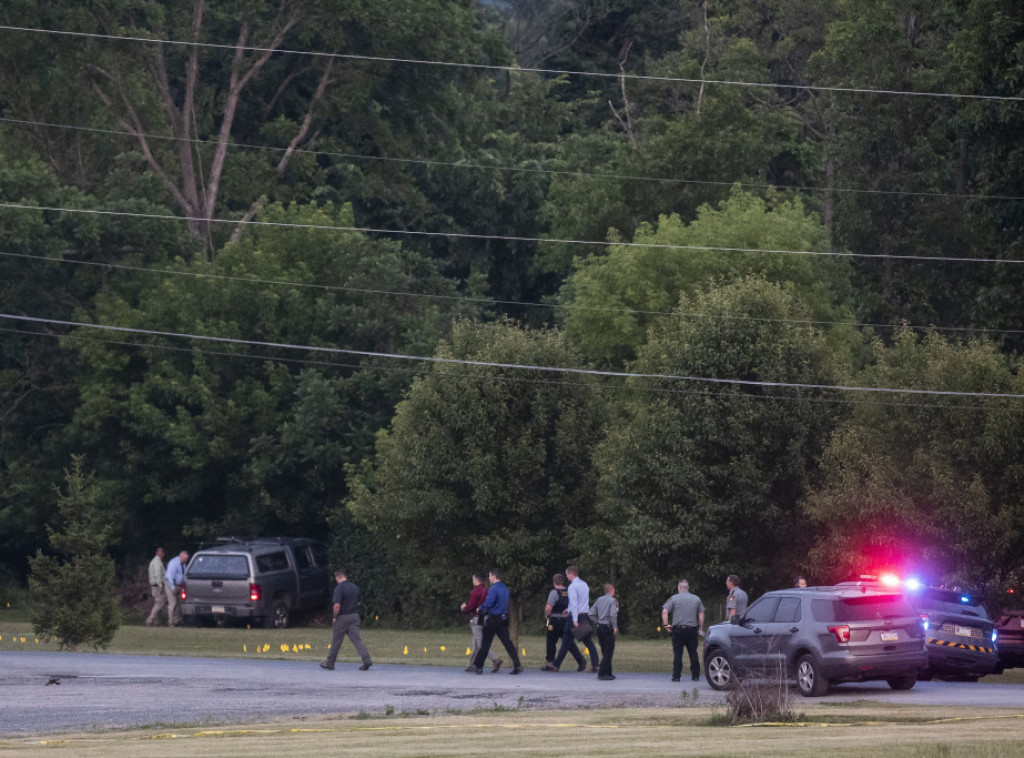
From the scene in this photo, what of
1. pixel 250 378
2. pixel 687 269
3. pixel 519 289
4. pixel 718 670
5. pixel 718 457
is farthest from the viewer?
pixel 519 289

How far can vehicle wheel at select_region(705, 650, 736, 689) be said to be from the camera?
23078 millimetres

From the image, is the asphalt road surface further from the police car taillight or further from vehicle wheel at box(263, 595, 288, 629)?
vehicle wheel at box(263, 595, 288, 629)

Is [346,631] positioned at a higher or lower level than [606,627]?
lower

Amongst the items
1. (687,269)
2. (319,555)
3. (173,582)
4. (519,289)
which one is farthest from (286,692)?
(519,289)

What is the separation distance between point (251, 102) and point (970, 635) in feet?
131

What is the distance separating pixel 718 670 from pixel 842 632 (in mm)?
2523

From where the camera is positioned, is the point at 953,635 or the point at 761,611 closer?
the point at 761,611

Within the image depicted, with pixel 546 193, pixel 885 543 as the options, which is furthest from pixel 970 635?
pixel 546 193

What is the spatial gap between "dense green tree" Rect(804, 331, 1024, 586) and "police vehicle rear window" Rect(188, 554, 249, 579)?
→ 14400 mm

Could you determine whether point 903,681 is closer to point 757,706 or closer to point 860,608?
point 860,608

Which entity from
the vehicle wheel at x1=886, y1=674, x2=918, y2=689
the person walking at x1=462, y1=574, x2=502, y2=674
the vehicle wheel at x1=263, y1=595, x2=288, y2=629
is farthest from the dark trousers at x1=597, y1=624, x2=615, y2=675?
the vehicle wheel at x1=263, y1=595, x2=288, y2=629

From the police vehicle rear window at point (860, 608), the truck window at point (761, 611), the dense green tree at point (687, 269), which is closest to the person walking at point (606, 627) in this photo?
the truck window at point (761, 611)

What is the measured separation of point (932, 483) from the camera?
29516 mm

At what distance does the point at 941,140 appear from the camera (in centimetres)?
4919
